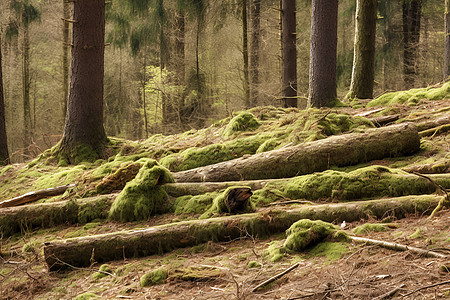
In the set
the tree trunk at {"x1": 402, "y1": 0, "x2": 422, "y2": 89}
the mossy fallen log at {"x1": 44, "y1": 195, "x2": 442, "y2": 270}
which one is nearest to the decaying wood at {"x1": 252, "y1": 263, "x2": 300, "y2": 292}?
the mossy fallen log at {"x1": 44, "y1": 195, "x2": 442, "y2": 270}

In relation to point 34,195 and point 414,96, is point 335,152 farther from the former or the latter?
point 34,195

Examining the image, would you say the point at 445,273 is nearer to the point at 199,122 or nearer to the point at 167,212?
the point at 167,212

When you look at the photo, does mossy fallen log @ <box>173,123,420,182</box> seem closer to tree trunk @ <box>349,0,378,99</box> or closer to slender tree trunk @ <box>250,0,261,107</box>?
tree trunk @ <box>349,0,378,99</box>

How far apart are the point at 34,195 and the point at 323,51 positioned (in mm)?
7351

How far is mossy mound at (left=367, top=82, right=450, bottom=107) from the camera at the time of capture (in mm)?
8516

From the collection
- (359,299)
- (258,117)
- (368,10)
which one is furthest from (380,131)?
(368,10)

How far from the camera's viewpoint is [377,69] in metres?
20.7

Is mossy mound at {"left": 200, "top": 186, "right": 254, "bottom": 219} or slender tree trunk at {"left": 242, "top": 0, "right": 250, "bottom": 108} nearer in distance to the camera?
mossy mound at {"left": 200, "top": 186, "right": 254, "bottom": 219}

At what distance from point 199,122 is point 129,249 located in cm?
1608

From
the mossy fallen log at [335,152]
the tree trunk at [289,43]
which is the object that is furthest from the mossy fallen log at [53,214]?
the tree trunk at [289,43]

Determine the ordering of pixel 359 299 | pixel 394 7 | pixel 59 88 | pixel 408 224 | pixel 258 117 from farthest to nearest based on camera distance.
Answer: pixel 59 88 → pixel 394 7 → pixel 258 117 → pixel 408 224 → pixel 359 299

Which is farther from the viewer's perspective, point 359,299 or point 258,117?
point 258,117

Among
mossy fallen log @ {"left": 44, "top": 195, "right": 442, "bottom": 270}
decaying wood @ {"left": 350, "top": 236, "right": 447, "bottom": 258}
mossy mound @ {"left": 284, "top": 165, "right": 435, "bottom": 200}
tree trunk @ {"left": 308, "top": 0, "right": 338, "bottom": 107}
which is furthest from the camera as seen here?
tree trunk @ {"left": 308, "top": 0, "right": 338, "bottom": 107}

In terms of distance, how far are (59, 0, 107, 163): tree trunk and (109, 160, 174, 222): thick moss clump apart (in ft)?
12.6
